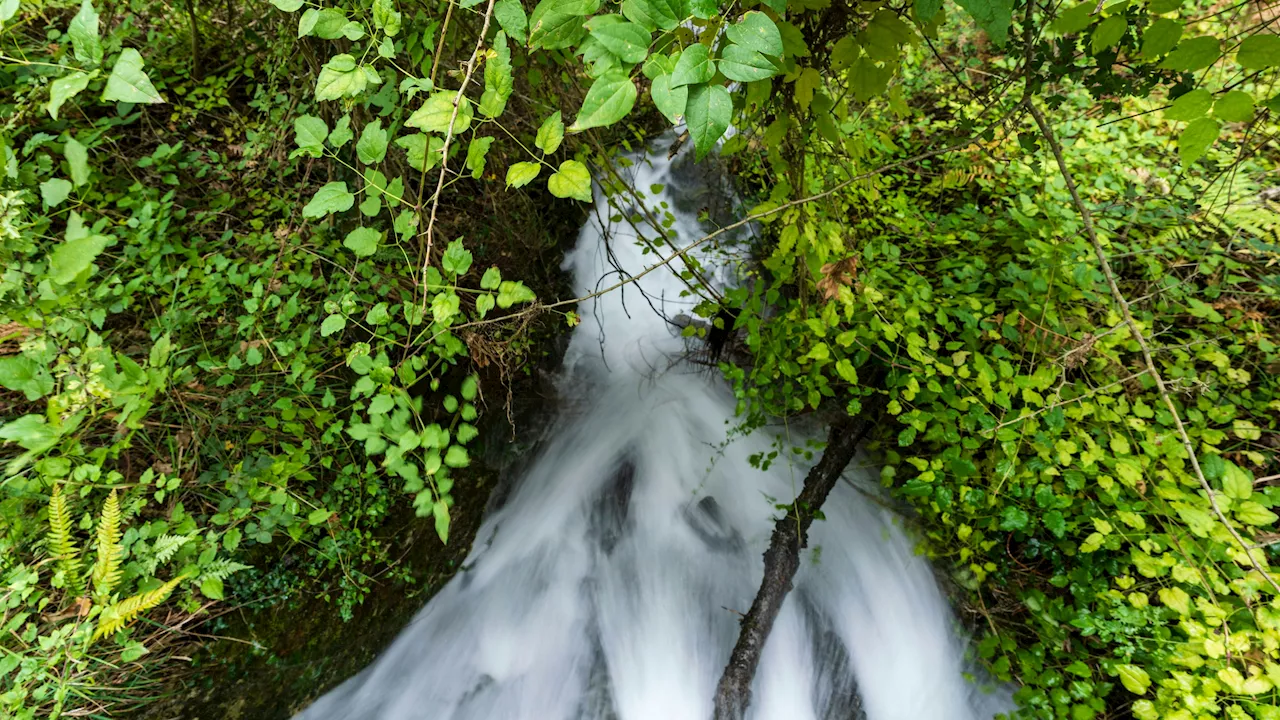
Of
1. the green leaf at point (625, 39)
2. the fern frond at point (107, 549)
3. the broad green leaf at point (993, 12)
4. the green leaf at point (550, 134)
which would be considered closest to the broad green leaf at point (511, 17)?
the green leaf at point (550, 134)

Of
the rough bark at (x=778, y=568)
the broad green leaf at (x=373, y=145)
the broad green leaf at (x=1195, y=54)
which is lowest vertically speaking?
the rough bark at (x=778, y=568)

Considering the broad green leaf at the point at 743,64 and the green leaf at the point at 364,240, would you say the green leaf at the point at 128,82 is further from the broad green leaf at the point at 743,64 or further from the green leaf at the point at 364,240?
the broad green leaf at the point at 743,64

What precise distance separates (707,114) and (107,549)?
2.22 metres

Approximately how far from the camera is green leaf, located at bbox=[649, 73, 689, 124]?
0.80 meters

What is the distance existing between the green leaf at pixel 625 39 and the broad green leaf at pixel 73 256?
122 cm

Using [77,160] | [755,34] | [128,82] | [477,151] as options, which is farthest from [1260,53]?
[77,160]

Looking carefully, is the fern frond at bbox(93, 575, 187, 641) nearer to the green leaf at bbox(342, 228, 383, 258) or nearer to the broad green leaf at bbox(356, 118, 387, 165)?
the green leaf at bbox(342, 228, 383, 258)

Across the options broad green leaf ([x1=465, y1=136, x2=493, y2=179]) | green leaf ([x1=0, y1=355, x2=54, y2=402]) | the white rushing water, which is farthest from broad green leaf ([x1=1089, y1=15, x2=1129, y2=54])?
green leaf ([x1=0, y1=355, x2=54, y2=402])

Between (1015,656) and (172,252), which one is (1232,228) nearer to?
(1015,656)

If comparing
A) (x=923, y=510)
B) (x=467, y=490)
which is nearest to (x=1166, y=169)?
(x=923, y=510)

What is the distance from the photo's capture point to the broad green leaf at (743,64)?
0.82 meters

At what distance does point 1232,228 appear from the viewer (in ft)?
9.09

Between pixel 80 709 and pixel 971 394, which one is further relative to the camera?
pixel 971 394

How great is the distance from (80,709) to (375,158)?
7.20 ft
